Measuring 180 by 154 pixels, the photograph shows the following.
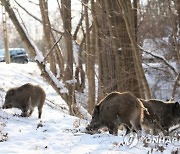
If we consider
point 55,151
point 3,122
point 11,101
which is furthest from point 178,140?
point 11,101

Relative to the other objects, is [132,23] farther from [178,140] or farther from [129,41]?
[178,140]

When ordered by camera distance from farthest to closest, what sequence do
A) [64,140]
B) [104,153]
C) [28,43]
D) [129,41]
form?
[129,41] < [28,43] < [64,140] < [104,153]

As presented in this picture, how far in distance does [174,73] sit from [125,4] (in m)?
4.42

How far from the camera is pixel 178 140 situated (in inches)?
273

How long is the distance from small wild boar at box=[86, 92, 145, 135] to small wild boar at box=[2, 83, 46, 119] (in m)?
3.49

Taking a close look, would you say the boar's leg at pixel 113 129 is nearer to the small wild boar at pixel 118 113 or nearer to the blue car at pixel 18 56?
the small wild boar at pixel 118 113

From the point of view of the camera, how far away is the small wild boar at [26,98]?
12.2m

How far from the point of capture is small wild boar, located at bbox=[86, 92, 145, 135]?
8.71 metres

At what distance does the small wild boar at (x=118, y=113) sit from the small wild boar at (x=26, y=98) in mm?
3490

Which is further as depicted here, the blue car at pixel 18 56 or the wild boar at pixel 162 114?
the blue car at pixel 18 56

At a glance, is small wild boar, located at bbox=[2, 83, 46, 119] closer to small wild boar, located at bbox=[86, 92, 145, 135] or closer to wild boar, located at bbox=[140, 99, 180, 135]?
wild boar, located at bbox=[140, 99, 180, 135]

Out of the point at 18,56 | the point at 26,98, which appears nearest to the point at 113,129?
the point at 26,98

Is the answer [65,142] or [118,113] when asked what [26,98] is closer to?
[118,113]

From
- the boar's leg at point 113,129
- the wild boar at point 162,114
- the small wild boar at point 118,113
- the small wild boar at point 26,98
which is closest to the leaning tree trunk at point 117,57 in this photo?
the small wild boar at point 26,98
